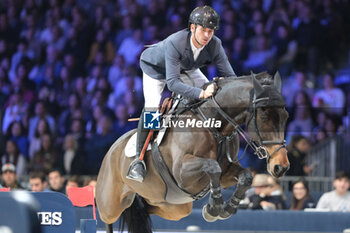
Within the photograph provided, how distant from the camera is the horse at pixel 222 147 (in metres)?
4.76

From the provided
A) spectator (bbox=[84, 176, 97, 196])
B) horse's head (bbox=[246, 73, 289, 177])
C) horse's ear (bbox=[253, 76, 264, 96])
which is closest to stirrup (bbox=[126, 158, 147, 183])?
horse's head (bbox=[246, 73, 289, 177])

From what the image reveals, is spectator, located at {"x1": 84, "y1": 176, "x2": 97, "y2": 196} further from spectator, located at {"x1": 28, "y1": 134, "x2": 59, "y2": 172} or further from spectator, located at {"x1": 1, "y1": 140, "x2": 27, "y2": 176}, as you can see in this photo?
spectator, located at {"x1": 1, "y1": 140, "x2": 27, "y2": 176}

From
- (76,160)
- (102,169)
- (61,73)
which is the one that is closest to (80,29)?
(61,73)

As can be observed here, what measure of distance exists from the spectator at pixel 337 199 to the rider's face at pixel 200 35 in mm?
3224

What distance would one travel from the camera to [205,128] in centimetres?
504

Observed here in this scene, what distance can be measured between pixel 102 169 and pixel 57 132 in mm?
2358

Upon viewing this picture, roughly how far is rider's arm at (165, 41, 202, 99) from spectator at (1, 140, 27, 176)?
A: 3.87 m

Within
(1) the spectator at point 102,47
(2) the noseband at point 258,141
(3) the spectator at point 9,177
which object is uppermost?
(1) the spectator at point 102,47

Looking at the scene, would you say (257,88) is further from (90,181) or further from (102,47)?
(102,47)

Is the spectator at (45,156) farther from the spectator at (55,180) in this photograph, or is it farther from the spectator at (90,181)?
the spectator at (90,181)

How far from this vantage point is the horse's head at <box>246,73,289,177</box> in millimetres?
4708

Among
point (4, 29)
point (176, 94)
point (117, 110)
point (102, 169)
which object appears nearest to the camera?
point (176, 94)

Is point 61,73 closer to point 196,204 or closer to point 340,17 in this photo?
point 196,204

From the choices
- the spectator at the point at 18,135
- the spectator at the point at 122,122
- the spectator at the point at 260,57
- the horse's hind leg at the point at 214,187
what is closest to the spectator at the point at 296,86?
the spectator at the point at 260,57
